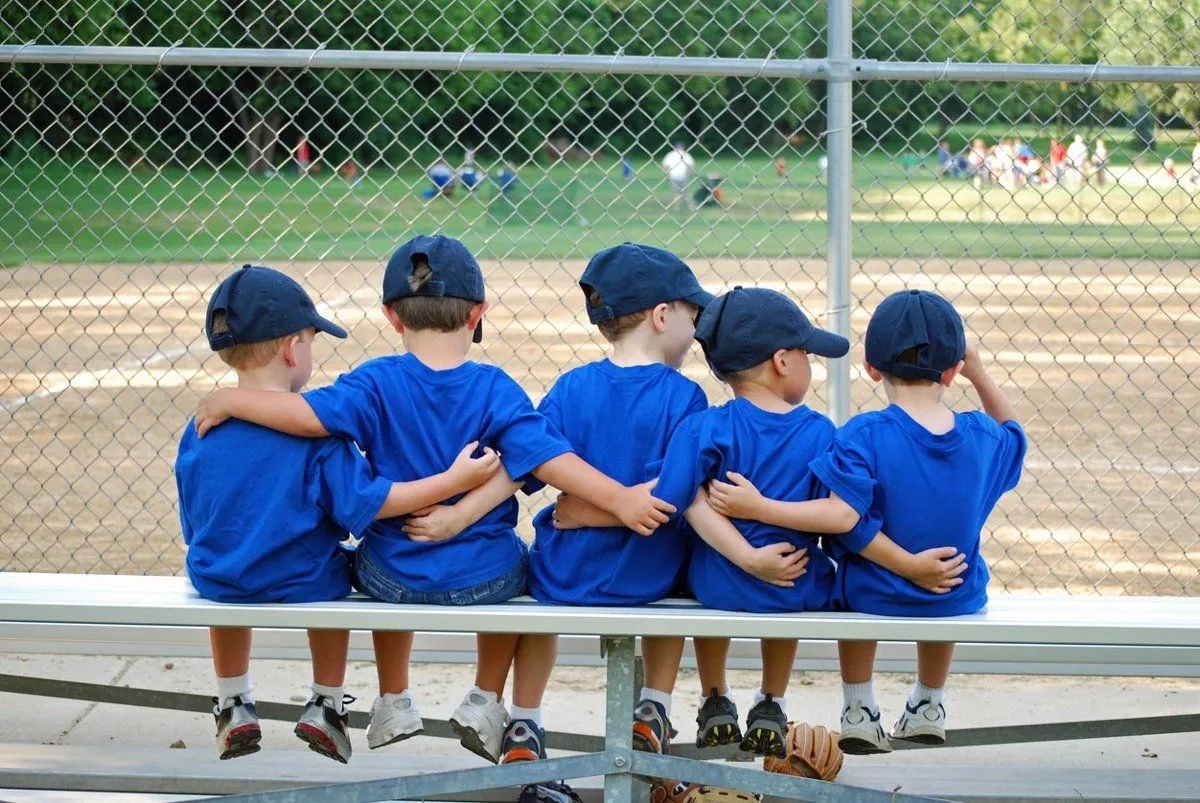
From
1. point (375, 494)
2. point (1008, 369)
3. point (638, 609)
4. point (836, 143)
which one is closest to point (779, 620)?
point (638, 609)

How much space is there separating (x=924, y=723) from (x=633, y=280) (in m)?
1.20

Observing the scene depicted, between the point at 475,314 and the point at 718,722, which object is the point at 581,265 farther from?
the point at 718,722

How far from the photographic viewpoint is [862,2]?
37.6 m

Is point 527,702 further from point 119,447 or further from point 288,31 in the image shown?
point 288,31

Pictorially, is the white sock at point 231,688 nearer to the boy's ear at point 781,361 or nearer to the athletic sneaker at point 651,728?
the athletic sneaker at point 651,728

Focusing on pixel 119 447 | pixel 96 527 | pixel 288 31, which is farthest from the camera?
pixel 288 31

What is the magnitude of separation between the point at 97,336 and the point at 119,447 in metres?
4.81

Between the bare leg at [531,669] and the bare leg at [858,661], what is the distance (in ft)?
2.21

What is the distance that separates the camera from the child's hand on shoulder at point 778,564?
112 inches

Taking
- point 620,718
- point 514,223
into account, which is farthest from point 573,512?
point 514,223

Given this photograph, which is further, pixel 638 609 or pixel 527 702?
pixel 527 702

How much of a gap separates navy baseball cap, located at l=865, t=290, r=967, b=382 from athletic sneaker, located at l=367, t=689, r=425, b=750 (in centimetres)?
129

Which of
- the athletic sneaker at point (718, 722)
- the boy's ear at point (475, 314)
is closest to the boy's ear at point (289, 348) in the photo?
the boy's ear at point (475, 314)

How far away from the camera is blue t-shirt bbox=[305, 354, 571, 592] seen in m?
2.94
